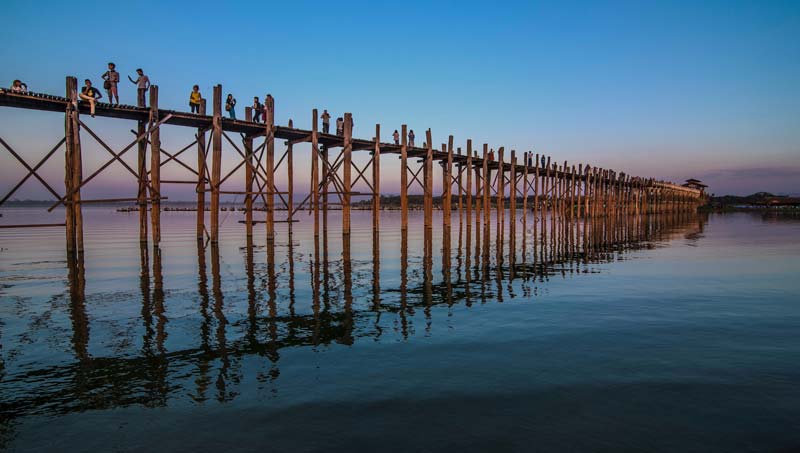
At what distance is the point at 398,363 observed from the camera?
5.89 metres

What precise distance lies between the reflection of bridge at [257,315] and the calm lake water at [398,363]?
4 cm

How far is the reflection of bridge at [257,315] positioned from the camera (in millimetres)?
5109

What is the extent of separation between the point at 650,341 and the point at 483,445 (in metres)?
4.20

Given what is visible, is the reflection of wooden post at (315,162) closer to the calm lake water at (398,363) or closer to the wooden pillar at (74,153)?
the wooden pillar at (74,153)

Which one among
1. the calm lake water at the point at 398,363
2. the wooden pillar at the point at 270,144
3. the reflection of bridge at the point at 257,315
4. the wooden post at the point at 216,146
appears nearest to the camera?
the calm lake water at the point at 398,363

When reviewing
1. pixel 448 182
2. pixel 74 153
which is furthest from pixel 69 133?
pixel 448 182

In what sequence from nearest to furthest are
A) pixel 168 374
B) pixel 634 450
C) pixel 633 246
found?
1. pixel 634 450
2. pixel 168 374
3. pixel 633 246

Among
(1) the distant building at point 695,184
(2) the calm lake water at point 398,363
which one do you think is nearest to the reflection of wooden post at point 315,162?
(2) the calm lake water at point 398,363

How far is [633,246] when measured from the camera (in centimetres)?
2209

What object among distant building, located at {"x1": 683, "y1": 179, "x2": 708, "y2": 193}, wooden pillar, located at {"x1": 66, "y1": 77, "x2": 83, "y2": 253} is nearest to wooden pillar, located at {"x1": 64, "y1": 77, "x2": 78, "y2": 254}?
wooden pillar, located at {"x1": 66, "y1": 77, "x2": 83, "y2": 253}

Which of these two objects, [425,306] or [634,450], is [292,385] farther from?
[425,306]

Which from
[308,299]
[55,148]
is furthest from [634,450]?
[55,148]

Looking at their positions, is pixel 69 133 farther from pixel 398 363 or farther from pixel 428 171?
pixel 428 171

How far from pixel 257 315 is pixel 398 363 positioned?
3.63m
